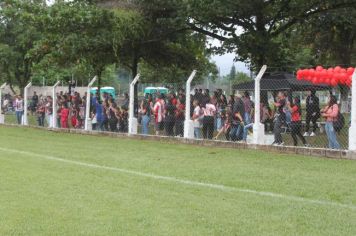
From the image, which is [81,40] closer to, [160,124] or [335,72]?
[160,124]

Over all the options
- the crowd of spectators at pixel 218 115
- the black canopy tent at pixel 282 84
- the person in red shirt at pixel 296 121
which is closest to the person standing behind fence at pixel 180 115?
the crowd of spectators at pixel 218 115

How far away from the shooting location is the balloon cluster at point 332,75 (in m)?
15.2

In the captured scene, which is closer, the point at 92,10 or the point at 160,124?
the point at 160,124

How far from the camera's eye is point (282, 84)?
19375mm

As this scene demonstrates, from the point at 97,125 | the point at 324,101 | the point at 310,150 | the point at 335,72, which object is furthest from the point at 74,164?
the point at 97,125

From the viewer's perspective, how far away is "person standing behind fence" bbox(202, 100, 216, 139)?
60.6ft

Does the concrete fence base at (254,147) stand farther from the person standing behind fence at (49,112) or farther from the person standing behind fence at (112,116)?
the person standing behind fence at (49,112)

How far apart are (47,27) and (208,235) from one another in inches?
717

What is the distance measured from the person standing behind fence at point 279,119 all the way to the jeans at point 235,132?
1.14m

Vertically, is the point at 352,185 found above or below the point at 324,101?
below

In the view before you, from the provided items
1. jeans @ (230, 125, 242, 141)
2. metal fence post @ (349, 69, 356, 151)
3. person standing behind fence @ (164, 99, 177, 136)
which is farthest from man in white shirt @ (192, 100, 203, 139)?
metal fence post @ (349, 69, 356, 151)

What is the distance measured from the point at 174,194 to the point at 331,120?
7.28m

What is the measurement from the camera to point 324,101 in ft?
58.7

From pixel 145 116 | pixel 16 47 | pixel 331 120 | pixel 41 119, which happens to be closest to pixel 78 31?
pixel 145 116
